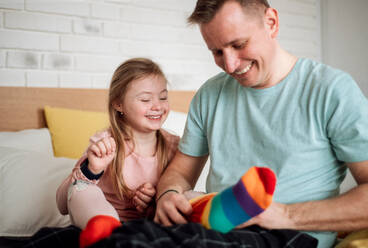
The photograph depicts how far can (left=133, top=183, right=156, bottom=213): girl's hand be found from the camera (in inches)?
54.5

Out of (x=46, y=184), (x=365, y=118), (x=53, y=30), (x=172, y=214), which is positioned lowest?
(x=46, y=184)

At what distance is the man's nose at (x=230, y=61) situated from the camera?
3.76ft

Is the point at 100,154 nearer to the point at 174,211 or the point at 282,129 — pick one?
the point at 174,211

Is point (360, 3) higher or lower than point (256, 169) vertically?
higher

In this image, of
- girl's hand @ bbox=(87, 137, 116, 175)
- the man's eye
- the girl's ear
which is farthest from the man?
the girl's ear

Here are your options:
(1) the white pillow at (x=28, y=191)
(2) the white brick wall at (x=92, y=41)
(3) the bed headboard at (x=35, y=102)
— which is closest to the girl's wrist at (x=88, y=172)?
(1) the white pillow at (x=28, y=191)

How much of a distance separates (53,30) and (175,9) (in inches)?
31.1

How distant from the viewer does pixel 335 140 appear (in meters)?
1.10

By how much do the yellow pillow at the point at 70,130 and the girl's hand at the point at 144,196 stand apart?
26.6 inches

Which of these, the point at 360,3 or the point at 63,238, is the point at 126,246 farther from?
the point at 360,3

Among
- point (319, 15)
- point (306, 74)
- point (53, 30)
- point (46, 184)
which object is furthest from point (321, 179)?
point (319, 15)

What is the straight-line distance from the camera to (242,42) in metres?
1.13

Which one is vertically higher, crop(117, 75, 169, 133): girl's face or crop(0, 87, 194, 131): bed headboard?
crop(117, 75, 169, 133): girl's face

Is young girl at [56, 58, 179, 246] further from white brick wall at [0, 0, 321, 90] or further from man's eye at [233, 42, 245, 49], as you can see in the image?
white brick wall at [0, 0, 321, 90]
